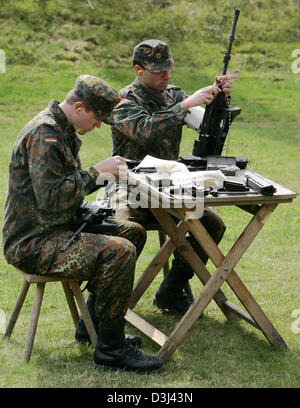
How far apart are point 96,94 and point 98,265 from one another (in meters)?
1.07

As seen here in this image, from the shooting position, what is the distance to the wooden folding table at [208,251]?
418 cm

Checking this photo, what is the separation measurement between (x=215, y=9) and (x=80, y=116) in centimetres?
1751

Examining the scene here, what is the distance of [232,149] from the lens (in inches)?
481

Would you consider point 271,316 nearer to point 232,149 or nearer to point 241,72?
point 232,149

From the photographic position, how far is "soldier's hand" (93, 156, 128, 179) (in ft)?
13.8

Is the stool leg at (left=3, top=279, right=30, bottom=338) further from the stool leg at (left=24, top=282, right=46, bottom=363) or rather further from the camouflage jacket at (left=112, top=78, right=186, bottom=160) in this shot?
the camouflage jacket at (left=112, top=78, right=186, bottom=160)

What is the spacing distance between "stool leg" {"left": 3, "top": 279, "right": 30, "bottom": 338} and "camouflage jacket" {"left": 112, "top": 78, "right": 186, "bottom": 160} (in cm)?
153

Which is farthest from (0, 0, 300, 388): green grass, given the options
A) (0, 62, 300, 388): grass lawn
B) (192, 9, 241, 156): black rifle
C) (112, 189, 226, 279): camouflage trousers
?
(192, 9, 241, 156): black rifle

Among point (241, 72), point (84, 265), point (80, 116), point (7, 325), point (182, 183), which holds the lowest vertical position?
point (241, 72)

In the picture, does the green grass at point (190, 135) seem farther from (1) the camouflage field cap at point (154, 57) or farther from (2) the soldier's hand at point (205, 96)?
(1) the camouflage field cap at point (154, 57)

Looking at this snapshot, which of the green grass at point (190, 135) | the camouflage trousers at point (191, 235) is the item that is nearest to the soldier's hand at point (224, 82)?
the camouflage trousers at point (191, 235)

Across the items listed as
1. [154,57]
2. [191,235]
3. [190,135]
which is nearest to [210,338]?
[191,235]

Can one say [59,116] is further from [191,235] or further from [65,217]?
[191,235]

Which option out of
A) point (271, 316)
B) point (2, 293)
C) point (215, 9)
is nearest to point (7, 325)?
point (2, 293)
